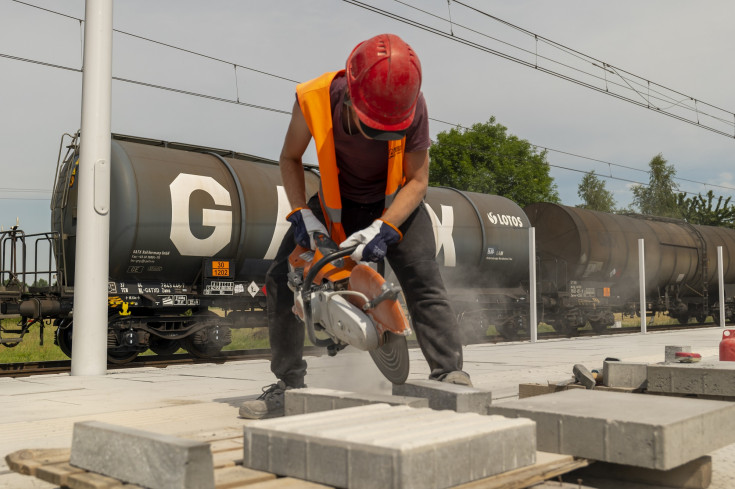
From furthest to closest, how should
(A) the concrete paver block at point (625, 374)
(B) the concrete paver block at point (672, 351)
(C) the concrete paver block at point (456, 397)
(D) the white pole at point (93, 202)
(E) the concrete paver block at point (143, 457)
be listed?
(D) the white pole at point (93, 202)
(B) the concrete paver block at point (672, 351)
(A) the concrete paver block at point (625, 374)
(C) the concrete paver block at point (456, 397)
(E) the concrete paver block at point (143, 457)

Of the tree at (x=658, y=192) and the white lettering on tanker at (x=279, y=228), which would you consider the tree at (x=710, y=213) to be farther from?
the white lettering on tanker at (x=279, y=228)

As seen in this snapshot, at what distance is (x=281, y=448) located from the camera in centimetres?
237

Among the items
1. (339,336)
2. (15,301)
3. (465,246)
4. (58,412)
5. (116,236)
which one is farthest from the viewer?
(465,246)

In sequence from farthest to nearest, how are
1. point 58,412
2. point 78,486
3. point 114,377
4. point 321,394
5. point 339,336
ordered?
1. point 114,377
2. point 58,412
3. point 339,336
4. point 321,394
5. point 78,486

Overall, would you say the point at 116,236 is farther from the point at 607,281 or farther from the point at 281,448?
the point at 607,281

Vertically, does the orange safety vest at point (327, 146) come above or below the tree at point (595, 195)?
below

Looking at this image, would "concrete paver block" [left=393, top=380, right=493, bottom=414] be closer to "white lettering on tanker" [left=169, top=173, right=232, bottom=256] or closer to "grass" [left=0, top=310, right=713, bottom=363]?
"white lettering on tanker" [left=169, top=173, right=232, bottom=256]

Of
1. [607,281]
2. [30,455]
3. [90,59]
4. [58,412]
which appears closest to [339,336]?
[30,455]

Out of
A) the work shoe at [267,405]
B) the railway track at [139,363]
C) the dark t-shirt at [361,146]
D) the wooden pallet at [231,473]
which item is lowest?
the railway track at [139,363]

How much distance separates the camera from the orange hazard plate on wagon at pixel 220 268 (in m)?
11.2

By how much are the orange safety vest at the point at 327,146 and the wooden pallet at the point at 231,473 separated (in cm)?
166

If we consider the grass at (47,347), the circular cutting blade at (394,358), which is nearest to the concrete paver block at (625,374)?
the circular cutting blade at (394,358)

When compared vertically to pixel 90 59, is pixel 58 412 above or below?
below

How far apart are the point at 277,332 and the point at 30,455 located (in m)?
1.79
